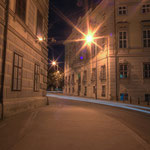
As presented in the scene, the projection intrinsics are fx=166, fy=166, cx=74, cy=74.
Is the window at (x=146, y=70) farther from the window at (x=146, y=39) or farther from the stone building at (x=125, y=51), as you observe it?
the window at (x=146, y=39)

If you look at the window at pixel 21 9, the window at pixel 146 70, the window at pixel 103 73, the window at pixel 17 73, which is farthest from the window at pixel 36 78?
the window at pixel 146 70

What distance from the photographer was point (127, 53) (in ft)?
85.4

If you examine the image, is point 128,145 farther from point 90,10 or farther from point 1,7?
point 90,10

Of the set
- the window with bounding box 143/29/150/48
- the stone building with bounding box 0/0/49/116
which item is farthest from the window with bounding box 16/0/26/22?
the window with bounding box 143/29/150/48

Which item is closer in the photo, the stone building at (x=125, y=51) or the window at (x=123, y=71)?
the stone building at (x=125, y=51)

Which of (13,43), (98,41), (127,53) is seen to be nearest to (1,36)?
(13,43)

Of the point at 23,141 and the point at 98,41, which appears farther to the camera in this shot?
the point at 98,41

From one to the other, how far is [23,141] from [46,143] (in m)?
0.72

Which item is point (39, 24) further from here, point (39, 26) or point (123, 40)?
point (123, 40)

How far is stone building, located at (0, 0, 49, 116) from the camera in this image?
28.7 ft

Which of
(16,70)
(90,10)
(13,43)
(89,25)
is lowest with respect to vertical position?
(16,70)

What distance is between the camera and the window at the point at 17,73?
984 centimetres

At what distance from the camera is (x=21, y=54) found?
423 inches

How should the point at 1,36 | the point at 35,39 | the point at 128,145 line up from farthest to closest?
the point at 35,39 < the point at 1,36 < the point at 128,145
